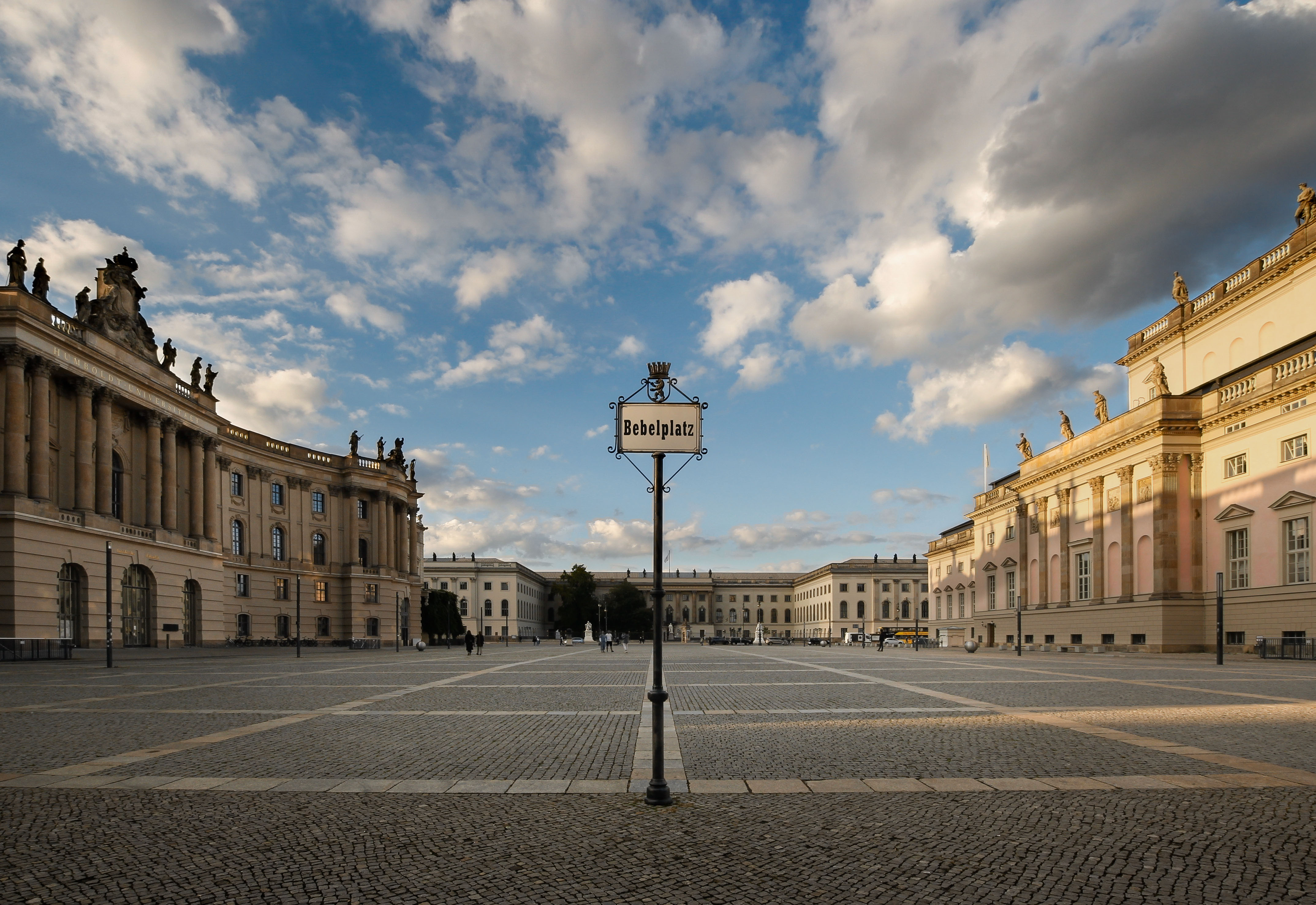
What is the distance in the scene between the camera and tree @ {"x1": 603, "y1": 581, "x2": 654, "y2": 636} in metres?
152

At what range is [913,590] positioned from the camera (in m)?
154

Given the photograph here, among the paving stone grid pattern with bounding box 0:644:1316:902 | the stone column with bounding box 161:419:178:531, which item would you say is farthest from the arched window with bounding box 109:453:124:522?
the paving stone grid pattern with bounding box 0:644:1316:902

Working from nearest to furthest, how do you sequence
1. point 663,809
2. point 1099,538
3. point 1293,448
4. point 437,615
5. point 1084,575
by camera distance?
point 663,809
point 1293,448
point 1099,538
point 1084,575
point 437,615

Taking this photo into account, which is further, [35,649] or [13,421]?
[13,421]

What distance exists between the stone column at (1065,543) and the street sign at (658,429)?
2181 inches

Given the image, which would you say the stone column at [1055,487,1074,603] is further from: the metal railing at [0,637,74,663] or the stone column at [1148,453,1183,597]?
the metal railing at [0,637,74,663]

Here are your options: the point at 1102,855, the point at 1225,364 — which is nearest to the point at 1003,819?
the point at 1102,855

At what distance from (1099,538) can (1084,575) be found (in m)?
3.63

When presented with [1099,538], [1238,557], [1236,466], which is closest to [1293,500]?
[1236,466]

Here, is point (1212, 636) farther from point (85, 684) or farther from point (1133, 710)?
point (85, 684)

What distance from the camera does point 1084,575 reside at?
5469cm

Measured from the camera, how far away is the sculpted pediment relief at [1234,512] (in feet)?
133

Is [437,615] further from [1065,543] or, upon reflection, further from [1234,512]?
[1234,512]

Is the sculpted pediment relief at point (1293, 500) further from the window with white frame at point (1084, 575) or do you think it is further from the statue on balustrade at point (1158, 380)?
the window with white frame at point (1084, 575)
